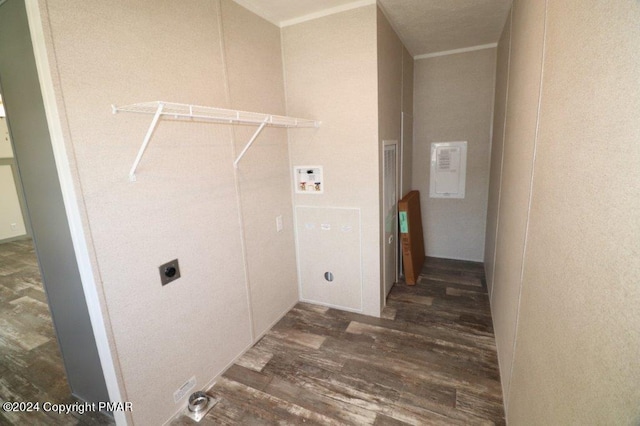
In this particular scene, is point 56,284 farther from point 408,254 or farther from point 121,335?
point 408,254

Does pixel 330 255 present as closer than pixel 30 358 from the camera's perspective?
No

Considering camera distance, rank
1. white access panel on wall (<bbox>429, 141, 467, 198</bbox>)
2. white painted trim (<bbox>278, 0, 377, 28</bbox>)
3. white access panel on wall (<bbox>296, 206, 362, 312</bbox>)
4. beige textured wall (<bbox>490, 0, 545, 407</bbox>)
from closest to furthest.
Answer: beige textured wall (<bbox>490, 0, 545, 407</bbox>)
white painted trim (<bbox>278, 0, 377, 28</bbox>)
white access panel on wall (<bbox>296, 206, 362, 312</bbox>)
white access panel on wall (<bbox>429, 141, 467, 198</bbox>)

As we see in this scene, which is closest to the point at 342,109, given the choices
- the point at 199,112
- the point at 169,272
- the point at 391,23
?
the point at 391,23

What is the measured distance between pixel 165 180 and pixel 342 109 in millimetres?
1723

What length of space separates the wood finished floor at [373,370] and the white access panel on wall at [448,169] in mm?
1627

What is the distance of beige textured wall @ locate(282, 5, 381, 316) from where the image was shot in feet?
8.68

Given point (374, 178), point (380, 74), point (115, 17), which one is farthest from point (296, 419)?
point (380, 74)

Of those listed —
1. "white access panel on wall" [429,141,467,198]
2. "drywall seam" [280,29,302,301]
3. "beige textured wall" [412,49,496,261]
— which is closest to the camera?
"drywall seam" [280,29,302,301]

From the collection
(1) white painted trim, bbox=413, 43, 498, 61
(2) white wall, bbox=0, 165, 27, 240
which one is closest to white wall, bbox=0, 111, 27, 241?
(2) white wall, bbox=0, 165, 27, 240

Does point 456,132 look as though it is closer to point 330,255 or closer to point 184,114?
point 330,255

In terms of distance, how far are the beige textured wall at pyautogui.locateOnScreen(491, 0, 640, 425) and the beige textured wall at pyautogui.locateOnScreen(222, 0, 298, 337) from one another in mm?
2030

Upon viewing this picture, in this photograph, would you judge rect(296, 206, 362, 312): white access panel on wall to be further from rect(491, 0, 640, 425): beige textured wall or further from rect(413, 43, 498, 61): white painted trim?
rect(413, 43, 498, 61): white painted trim

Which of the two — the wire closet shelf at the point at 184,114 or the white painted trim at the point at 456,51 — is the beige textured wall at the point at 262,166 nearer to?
the wire closet shelf at the point at 184,114

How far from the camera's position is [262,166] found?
273cm
